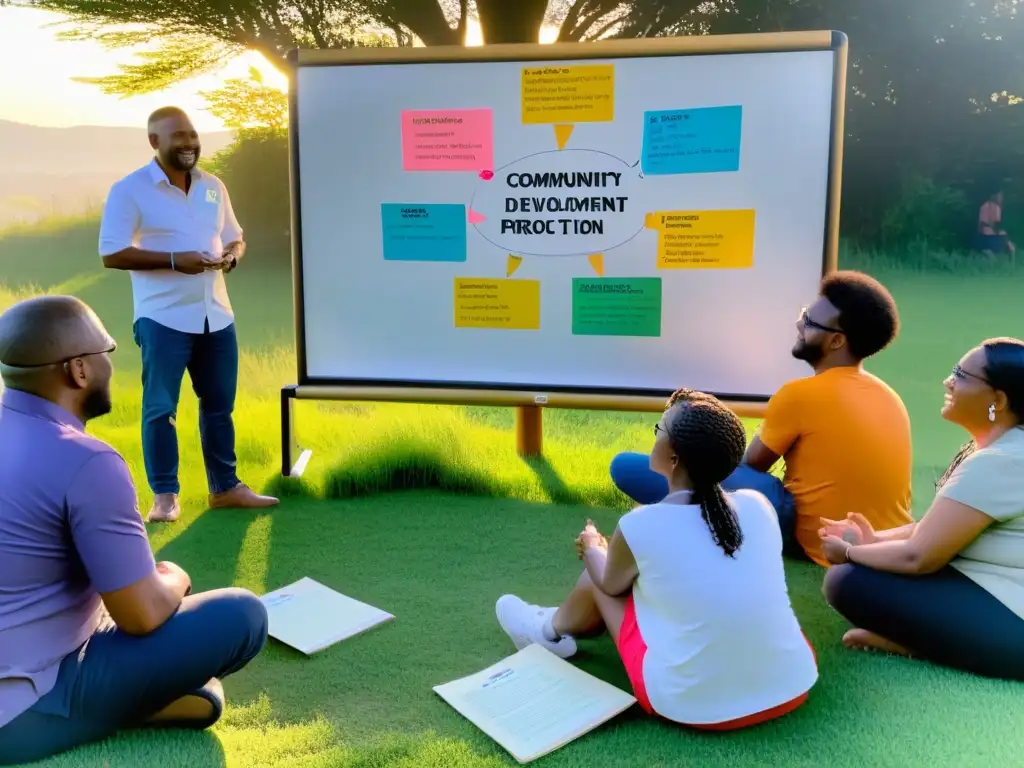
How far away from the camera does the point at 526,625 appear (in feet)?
6.83

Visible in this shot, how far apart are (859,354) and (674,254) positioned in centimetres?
82

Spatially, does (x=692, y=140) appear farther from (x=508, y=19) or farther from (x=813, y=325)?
(x=508, y=19)

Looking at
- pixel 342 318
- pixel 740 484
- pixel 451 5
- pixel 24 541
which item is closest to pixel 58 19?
pixel 451 5

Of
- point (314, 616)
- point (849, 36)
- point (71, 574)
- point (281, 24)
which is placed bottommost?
point (314, 616)

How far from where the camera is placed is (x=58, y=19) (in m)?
4.65

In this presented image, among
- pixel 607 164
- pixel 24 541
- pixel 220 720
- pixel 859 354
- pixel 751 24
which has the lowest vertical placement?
pixel 220 720

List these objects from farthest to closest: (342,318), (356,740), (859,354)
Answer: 1. (342,318)
2. (859,354)
3. (356,740)

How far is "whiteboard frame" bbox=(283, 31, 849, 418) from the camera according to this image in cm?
274

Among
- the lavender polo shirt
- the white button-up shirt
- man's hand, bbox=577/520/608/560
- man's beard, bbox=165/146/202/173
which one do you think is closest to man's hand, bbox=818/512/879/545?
man's hand, bbox=577/520/608/560

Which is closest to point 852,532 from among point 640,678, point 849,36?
point 640,678

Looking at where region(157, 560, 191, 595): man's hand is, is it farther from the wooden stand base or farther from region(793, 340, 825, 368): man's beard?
the wooden stand base

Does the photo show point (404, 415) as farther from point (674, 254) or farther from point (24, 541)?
point (24, 541)

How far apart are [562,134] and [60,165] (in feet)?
14.1

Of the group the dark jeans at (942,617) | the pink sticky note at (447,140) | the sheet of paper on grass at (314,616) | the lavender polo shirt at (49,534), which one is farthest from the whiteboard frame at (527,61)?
the lavender polo shirt at (49,534)
